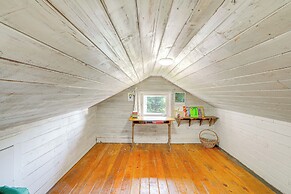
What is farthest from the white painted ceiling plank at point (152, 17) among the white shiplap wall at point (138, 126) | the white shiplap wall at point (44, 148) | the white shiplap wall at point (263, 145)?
the white shiplap wall at point (138, 126)

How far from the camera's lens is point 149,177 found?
9.36 feet

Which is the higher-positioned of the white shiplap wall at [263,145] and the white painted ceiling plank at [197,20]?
the white painted ceiling plank at [197,20]

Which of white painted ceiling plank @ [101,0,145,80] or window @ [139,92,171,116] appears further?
window @ [139,92,171,116]

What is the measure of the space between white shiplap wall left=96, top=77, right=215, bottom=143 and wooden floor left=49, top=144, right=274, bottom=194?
1.91ft

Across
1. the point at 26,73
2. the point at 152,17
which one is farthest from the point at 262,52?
the point at 26,73

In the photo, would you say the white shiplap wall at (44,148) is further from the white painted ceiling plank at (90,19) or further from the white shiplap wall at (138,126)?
the white painted ceiling plank at (90,19)

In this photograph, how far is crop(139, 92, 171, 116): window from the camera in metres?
4.83

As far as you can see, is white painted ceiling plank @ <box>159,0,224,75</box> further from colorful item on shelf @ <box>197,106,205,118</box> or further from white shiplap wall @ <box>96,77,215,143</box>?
colorful item on shelf @ <box>197,106,205,118</box>

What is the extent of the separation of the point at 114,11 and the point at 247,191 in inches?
111

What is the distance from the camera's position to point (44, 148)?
2281 mm

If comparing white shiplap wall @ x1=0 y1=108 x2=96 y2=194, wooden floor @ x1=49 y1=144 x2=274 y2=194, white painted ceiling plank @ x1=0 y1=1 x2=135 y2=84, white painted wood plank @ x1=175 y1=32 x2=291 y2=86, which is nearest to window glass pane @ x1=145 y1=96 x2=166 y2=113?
wooden floor @ x1=49 y1=144 x2=274 y2=194

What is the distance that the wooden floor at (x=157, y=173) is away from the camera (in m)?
2.50

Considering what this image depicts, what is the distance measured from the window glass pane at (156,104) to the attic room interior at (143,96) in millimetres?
28

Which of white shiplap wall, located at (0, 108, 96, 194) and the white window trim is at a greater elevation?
the white window trim
